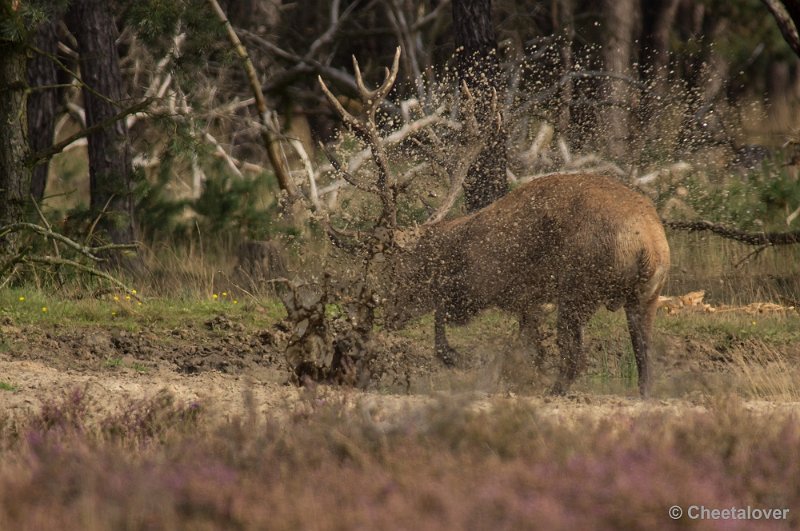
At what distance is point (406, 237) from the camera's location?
25.3ft

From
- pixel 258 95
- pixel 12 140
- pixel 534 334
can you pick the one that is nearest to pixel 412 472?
pixel 534 334

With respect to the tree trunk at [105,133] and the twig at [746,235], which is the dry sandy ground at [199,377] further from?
the tree trunk at [105,133]

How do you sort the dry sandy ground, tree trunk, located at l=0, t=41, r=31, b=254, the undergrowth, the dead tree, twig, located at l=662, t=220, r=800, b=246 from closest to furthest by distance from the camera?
the undergrowth < the dry sandy ground < the dead tree < tree trunk, located at l=0, t=41, r=31, b=254 < twig, located at l=662, t=220, r=800, b=246

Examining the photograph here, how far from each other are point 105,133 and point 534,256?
17.7 ft

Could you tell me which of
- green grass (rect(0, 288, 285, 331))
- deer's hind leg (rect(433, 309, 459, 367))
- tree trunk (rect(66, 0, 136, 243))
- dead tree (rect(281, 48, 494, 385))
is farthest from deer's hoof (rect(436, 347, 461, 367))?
tree trunk (rect(66, 0, 136, 243))

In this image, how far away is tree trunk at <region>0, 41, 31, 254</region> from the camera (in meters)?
9.38

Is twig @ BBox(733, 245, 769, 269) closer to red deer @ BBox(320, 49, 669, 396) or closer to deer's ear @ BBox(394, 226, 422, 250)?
red deer @ BBox(320, 49, 669, 396)

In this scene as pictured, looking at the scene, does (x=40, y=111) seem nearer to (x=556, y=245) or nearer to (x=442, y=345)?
(x=442, y=345)

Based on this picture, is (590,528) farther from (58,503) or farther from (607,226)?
(607,226)

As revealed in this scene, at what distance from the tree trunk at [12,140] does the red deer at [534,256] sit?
10.5 ft

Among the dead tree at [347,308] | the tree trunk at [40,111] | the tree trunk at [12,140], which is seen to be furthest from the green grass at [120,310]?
the tree trunk at [40,111]

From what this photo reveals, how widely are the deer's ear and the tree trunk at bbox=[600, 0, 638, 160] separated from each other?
5153 millimetres

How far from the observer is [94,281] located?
9789 mm

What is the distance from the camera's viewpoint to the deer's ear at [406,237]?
24.8 feet
